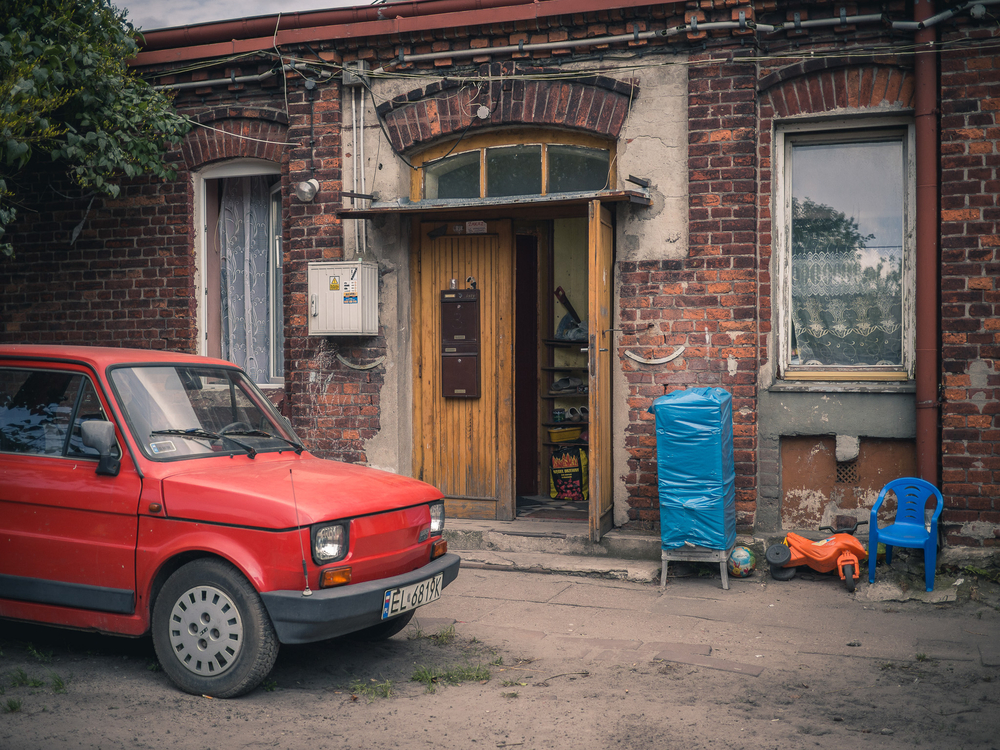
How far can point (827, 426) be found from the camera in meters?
7.01

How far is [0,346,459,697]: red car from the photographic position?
423 centimetres

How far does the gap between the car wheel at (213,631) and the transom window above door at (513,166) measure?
15.1 ft

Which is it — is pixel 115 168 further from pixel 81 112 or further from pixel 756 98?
pixel 756 98

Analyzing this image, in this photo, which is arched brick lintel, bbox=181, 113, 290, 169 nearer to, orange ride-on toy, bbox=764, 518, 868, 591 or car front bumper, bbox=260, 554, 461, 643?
car front bumper, bbox=260, 554, 461, 643

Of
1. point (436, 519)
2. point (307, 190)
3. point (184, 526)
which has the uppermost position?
point (307, 190)

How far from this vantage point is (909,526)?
253 inches

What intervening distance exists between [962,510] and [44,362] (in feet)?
20.6

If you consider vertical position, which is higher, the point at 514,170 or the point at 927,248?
the point at 514,170

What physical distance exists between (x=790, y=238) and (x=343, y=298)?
387 cm

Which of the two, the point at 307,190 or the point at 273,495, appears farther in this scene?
the point at 307,190

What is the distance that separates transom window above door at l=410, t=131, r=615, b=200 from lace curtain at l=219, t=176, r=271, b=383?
1801 millimetres

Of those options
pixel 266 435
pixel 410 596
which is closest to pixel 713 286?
pixel 266 435

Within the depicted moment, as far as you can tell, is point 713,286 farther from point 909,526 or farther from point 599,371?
point 909,526

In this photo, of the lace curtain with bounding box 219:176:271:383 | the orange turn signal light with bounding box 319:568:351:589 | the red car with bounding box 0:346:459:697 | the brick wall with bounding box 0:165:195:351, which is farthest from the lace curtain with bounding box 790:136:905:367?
the brick wall with bounding box 0:165:195:351
